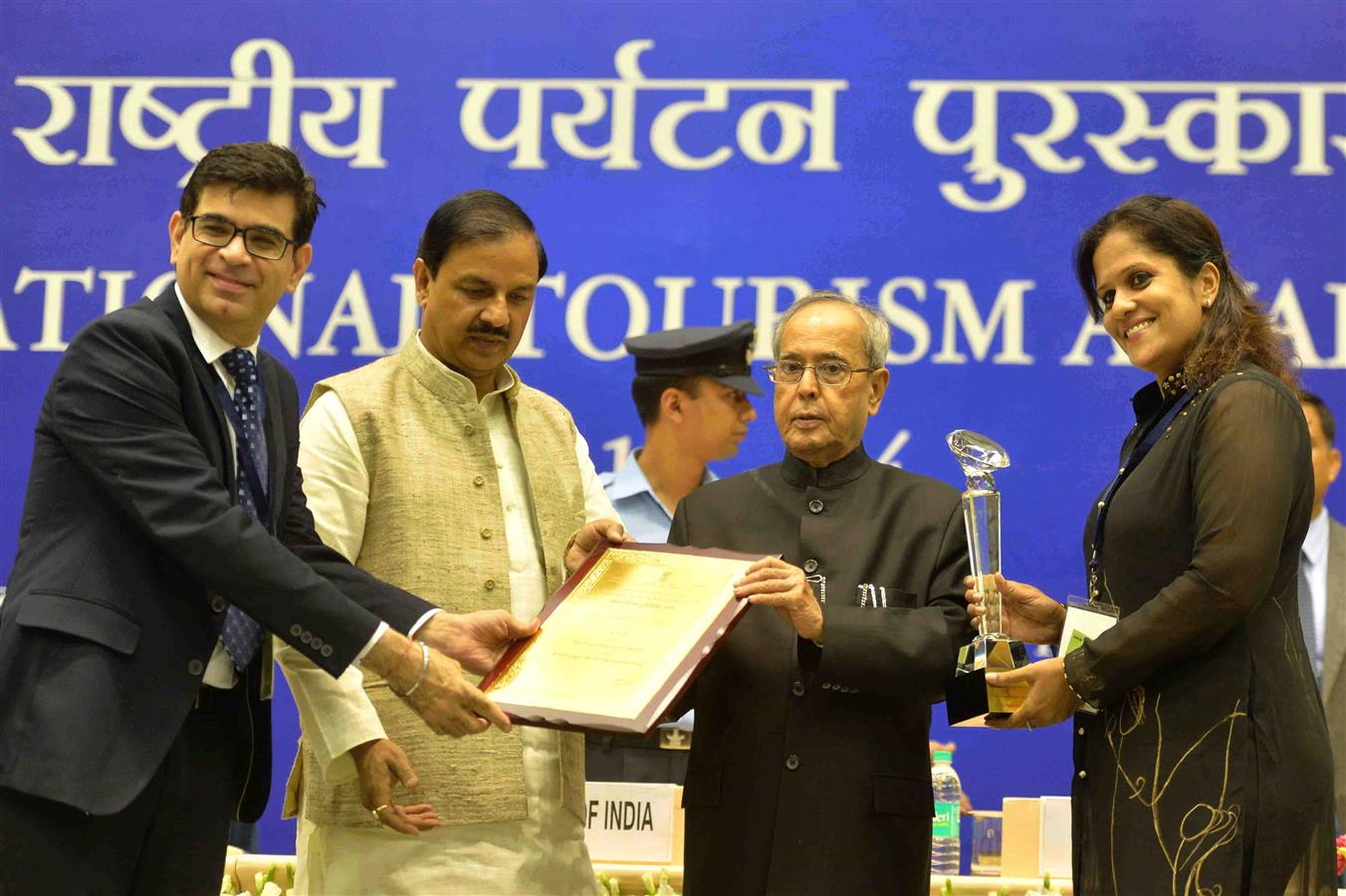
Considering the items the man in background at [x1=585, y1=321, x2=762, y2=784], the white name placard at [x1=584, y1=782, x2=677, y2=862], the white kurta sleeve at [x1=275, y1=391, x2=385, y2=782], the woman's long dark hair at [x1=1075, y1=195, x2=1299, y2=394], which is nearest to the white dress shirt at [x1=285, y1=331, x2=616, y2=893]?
the white kurta sleeve at [x1=275, y1=391, x2=385, y2=782]

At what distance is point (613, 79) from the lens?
488 centimetres

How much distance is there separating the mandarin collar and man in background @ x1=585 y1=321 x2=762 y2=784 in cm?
168

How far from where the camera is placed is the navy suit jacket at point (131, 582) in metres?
2.02

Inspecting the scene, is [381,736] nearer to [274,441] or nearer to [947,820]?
[274,441]

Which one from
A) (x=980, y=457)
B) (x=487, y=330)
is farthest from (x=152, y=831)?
(x=980, y=457)

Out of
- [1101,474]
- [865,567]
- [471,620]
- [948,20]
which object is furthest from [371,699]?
[948,20]

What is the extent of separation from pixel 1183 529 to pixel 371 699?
4.49 ft

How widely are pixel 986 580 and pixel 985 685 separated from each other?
0.19 meters

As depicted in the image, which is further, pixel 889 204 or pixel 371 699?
pixel 889 204

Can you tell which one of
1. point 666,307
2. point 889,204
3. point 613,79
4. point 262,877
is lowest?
point 262,877

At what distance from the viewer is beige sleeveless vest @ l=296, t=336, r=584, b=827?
2521 mm

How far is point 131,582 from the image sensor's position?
2.12 m

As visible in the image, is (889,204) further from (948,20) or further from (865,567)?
→ (865,567)

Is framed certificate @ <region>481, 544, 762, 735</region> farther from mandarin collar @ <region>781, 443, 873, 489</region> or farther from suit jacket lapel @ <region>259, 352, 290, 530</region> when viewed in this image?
suit jacket lapel @ <region>259, 352, 290, 530</region>
